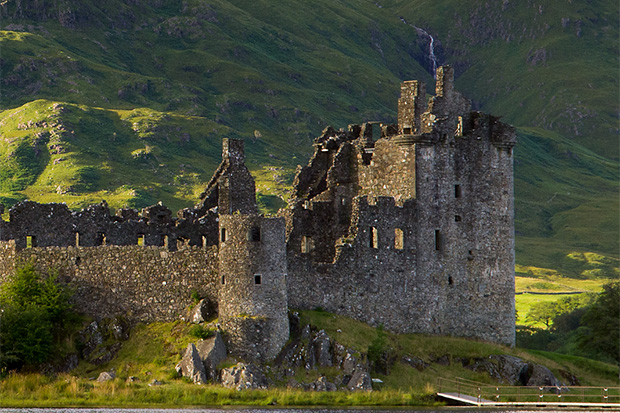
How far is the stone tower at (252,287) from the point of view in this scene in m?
64.4

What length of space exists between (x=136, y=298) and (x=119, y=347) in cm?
304

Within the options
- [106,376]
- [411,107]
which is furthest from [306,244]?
[106,376]

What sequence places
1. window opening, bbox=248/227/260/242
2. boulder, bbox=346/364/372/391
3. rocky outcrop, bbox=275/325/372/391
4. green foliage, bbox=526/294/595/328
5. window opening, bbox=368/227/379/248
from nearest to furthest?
window opening, bbox=248/227/260/242
rocky outcrop, bbox=275/325/372/391
boulder, bbox=346/364/372/391
window opening, bbox=368/227/379/248
green foliage, bbox=526/294/595/328

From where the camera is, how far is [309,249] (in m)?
A: 75.8

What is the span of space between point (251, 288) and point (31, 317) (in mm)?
12437

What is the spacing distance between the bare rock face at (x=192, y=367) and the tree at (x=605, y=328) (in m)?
34.5

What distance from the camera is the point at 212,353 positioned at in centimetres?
6366

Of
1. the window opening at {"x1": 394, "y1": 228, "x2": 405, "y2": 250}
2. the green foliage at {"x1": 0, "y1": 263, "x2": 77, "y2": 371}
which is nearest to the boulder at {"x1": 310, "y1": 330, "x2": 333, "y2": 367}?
the window opening at {"x1": 394, "y1": 228, "x2": 405, "y2": 250}

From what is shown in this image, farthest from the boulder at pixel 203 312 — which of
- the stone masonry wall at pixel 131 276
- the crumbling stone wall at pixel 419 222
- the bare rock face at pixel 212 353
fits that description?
the crumbling stone wall at pixel 419 222

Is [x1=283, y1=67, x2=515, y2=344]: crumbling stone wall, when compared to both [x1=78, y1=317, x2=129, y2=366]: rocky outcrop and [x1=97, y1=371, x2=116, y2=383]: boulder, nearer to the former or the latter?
[x1=78, y1=317, x2=129, y2=366]: rocky outcrop

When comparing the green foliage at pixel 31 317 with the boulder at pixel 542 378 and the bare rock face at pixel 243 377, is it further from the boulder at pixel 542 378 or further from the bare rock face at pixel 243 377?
the boulder at pixel 542 378

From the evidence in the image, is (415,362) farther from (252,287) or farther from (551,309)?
(551,309)

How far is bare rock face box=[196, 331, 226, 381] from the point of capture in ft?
208

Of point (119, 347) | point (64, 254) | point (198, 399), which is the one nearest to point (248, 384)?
point (198, 399)
